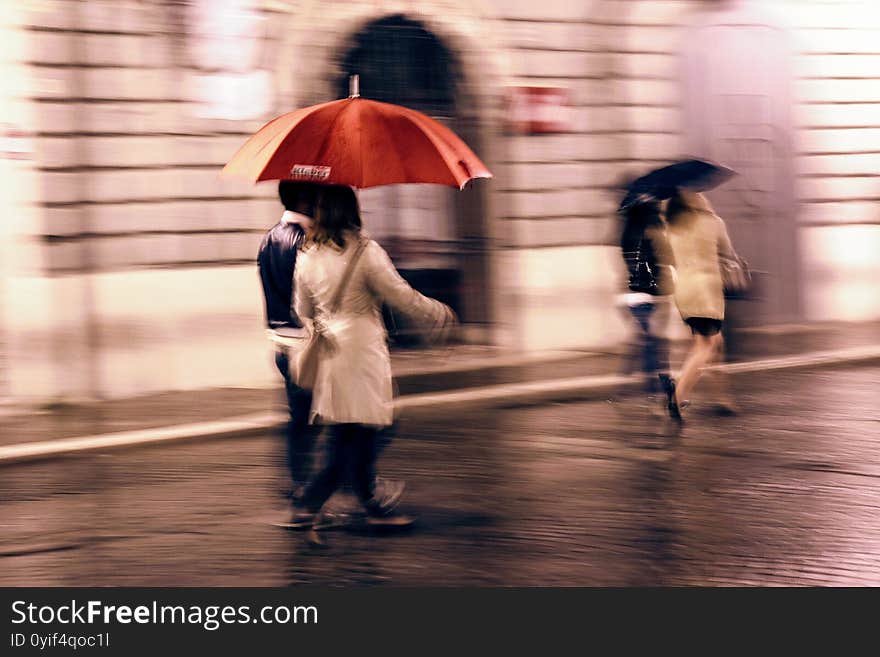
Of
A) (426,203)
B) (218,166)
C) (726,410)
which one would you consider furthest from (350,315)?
(426,203)

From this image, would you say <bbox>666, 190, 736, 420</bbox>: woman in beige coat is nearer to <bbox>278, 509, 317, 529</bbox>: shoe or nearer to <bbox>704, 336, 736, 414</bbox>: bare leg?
<bbox>704, 336, 736, 414</bbox>: bare leg

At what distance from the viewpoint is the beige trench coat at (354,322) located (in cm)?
670

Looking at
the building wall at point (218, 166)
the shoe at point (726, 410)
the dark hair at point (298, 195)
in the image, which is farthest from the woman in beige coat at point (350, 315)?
the building wall at point (218, 166)

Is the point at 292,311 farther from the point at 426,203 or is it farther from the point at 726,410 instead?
the point at 426,203

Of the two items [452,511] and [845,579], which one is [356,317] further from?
[845,579]

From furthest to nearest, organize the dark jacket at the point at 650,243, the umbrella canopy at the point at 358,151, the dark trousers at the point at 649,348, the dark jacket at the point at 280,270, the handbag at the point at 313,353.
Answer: the dark trousers at the point at 649,348
the dark jacket at the point at 650,243
the dark jacket at the point at 280,270
the handbag at the point at 313,353
the umbrella canopy at the point at 358,151

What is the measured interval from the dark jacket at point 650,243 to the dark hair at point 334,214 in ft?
13.6

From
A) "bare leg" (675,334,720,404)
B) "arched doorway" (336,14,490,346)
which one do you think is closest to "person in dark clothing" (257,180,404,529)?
"bare leg" (675,334,720,404)

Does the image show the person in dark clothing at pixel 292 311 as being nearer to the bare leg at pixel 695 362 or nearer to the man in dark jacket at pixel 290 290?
the man in dark jacket at pixel 290 290

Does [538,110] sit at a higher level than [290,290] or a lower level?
higher

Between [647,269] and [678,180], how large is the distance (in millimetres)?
659

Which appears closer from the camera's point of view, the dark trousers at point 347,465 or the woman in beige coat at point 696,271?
the dark trousers at point 347,465

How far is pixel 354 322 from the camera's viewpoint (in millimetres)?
6785

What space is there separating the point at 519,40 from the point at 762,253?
3605 mm
